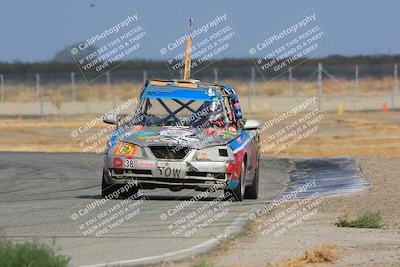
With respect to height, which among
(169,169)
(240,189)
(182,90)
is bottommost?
(240,189)

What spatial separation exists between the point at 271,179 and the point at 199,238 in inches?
411

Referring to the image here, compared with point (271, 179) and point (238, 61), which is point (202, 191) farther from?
point (238, 61)

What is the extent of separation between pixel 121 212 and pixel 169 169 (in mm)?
1654

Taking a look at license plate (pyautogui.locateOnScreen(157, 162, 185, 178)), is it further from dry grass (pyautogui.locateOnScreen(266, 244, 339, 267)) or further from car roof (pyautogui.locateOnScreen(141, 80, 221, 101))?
dry grass (pyautogui.locateOnScreen(266, 244, 339, 267))

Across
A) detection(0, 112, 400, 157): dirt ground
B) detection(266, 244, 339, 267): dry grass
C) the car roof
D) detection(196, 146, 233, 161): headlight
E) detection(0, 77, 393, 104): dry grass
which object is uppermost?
detection(266, 244, 339, 267): dry grass

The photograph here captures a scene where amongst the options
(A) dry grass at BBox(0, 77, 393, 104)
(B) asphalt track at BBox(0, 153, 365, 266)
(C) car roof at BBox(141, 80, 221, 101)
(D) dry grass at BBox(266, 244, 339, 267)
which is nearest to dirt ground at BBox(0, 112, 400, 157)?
(B) asphalt track at BBox(0, 153, 365, 266)

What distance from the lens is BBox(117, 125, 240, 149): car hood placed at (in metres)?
16.2

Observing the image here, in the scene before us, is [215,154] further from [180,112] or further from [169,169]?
[180,112]

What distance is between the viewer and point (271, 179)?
22359mm

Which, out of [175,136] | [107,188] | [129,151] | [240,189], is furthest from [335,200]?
[107,188]

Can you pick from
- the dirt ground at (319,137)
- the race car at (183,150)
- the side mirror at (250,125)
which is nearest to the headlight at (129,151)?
→ the race car at (183,150)

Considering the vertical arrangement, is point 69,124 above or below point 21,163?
below

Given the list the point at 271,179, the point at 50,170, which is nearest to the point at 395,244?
the point at 271,179

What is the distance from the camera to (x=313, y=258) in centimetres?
1032
